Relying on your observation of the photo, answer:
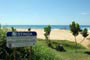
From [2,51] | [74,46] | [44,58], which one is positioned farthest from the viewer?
[74,46]

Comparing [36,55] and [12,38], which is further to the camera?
[36,55]

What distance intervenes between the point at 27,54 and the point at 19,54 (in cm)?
38

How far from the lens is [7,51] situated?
8.28 metres

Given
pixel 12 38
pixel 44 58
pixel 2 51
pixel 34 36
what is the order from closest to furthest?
pixel 12 38, pixel 34 36, pixel 2 51, pixel 44 58

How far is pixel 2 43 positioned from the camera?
830cm

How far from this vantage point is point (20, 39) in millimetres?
5898

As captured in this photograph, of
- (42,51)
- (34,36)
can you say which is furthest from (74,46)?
(34,36)

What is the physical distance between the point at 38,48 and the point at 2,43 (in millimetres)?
1690

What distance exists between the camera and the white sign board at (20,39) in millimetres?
5730

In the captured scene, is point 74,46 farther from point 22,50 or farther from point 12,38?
point 12,38

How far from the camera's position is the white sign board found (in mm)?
5730

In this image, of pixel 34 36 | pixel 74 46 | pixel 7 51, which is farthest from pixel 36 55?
Result: pixel 74 46

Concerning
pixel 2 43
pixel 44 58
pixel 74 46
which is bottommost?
pixel 74 46

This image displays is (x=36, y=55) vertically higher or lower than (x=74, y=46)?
higher
